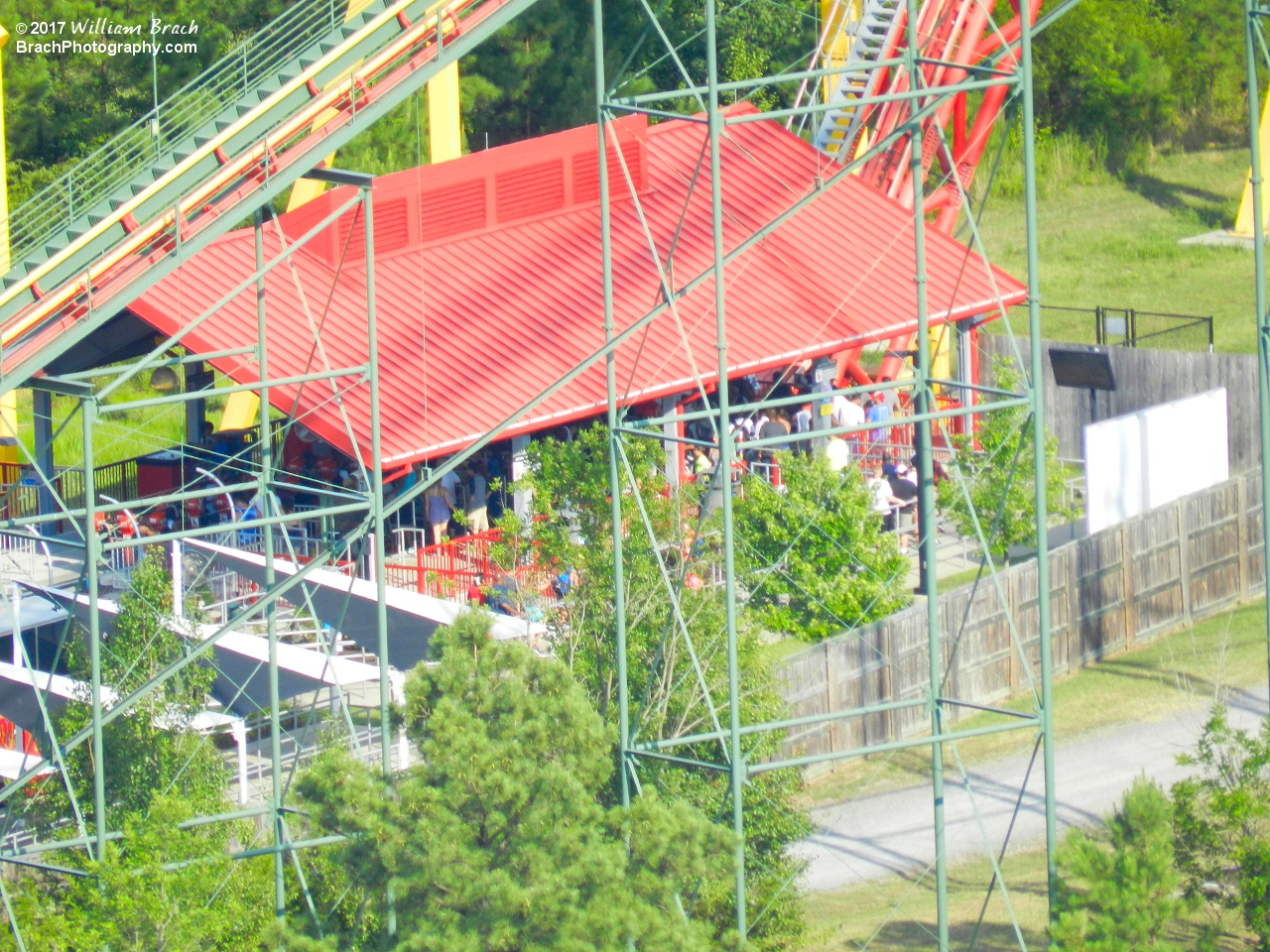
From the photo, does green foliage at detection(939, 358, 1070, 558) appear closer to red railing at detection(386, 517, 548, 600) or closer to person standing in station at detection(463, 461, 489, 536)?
red railing at detection(386, 517, 548, 600)

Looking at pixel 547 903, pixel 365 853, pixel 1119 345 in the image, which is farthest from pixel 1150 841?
pixel 1119 345

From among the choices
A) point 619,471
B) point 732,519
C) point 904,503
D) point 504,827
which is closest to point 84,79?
point 904,503

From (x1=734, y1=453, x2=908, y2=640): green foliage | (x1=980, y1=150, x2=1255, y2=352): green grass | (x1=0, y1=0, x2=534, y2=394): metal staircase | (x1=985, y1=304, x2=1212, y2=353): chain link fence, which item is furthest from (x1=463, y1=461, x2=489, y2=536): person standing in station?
(x1=980, y1=150, x2=1255, y2=352): green grass

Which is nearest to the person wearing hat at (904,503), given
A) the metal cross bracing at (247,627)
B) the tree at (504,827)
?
the metal cross bracing at (247,627)

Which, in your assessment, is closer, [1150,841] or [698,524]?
[1150,841]

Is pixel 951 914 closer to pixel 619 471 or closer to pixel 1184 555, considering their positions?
pixel 619 471

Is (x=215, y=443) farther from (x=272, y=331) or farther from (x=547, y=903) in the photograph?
(x=547, y=903)
